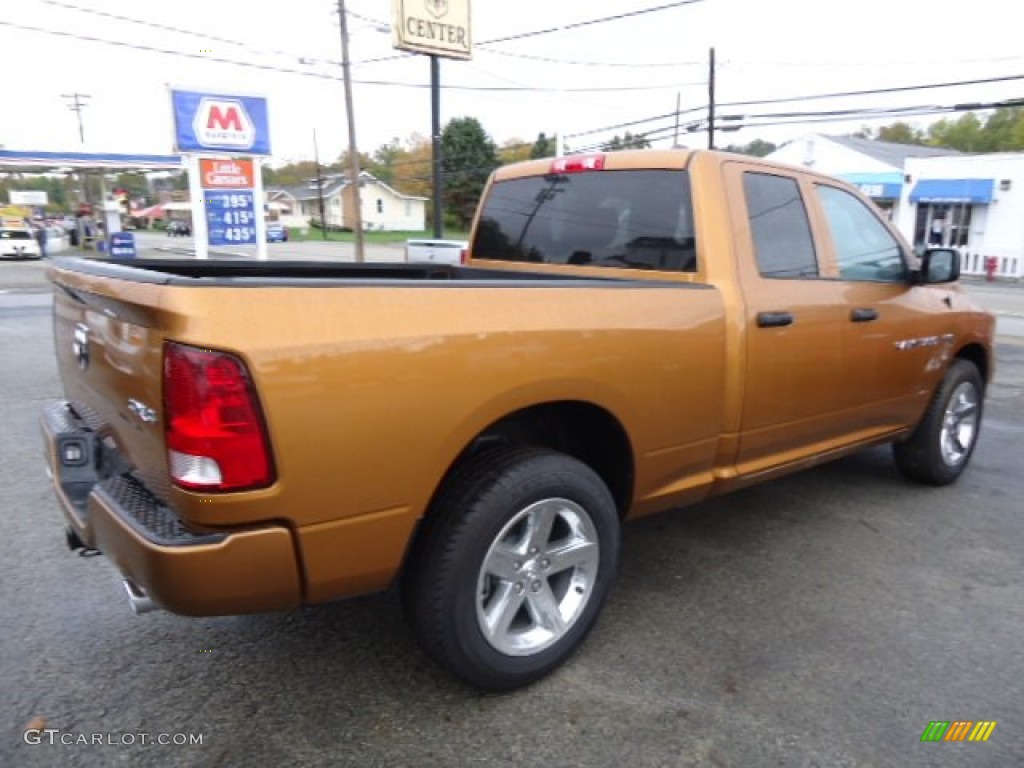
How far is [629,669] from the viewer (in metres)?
2.78

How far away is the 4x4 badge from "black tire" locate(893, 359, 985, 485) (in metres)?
4.31

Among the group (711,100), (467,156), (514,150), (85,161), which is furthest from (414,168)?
(711,100)

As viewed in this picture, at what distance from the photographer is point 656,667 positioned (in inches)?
110

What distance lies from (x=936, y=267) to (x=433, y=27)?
18859 millimetres

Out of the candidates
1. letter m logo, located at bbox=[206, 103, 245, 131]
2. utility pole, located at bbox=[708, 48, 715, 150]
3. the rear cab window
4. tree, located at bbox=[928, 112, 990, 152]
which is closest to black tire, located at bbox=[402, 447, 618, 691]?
the rear cab window

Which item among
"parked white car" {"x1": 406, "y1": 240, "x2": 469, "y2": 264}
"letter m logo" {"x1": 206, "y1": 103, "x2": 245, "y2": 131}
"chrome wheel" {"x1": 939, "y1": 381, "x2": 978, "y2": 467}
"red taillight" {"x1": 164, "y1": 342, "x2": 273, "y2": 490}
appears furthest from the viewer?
"parked white car" {"x1": 406, "y1": 240, "x2": 469, "y2": 264}

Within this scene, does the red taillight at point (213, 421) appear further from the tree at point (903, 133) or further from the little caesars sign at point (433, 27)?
the tree at point (903, 133)

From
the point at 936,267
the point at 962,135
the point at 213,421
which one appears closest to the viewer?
the point at 213,421

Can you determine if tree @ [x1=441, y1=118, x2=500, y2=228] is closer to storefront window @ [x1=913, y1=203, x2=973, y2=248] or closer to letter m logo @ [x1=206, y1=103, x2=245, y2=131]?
storefront window @ [x1=913, y1=203, x2=973, y2=248]

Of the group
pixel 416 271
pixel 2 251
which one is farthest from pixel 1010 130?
pixel 416 271

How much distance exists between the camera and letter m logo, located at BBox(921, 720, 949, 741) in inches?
95.7

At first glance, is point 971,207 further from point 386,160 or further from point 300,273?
point 386,160

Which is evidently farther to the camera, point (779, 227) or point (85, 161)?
point (85, 161)

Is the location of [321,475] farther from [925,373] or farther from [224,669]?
[925,373]
